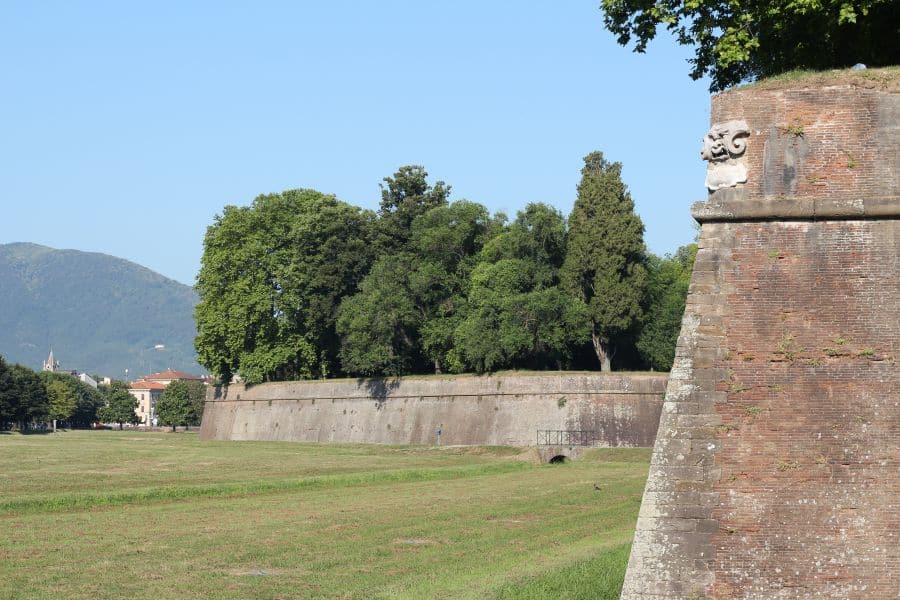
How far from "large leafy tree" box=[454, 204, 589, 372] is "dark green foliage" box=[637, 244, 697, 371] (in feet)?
9.99

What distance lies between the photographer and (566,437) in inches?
2202

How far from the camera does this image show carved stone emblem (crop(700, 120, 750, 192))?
43.0 ft

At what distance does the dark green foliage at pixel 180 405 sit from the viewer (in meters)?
143

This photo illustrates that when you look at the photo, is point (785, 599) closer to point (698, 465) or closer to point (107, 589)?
point (698, 465)

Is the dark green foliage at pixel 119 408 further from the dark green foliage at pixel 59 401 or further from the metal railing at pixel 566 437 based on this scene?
the metal railing at pixel 566 437

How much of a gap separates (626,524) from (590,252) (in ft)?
111

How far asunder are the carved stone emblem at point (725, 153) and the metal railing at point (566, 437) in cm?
4239

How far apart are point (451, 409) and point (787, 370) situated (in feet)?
165

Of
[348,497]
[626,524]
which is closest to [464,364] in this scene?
[348,497]

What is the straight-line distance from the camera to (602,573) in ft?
Result: 59.0

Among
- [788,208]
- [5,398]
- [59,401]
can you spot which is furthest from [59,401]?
[788,208]

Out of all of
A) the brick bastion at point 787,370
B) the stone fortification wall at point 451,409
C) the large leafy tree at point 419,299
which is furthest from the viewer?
the large leafy tree at point 419,299

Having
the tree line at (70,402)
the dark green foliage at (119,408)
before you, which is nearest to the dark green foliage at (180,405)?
the tree line at (70,402)

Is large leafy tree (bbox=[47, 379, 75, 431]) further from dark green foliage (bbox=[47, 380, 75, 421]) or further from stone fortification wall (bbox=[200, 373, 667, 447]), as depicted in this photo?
stone fortification wall (bbox=[200, 373, 667, 447])
